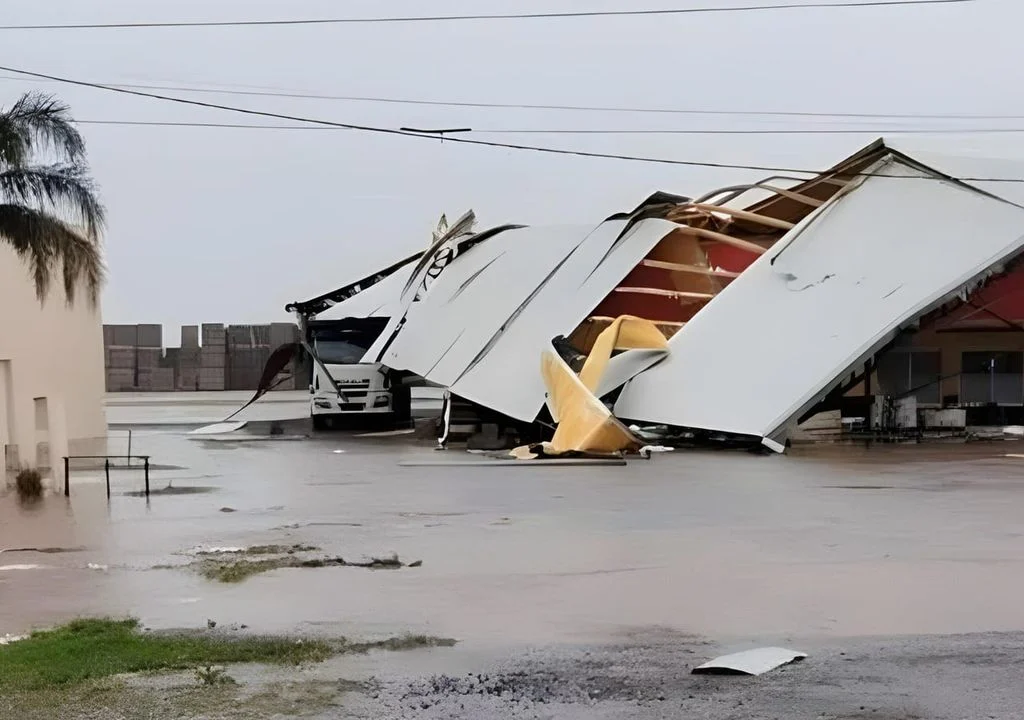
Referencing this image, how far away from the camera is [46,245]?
16.5 meters

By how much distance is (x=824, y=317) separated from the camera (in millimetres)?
24172

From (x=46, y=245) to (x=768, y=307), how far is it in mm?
14863

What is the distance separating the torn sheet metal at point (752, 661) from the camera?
692 centimetres

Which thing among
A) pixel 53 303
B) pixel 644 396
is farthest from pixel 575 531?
pixel 53 303

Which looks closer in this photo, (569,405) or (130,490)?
(130,490)

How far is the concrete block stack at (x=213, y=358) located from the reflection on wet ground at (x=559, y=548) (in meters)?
36.4

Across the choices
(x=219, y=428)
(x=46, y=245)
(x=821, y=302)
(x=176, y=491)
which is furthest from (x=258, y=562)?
(x=219, y=428)

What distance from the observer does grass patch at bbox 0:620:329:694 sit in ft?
22.2

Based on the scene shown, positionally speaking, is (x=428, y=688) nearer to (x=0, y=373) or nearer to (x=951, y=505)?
(x=951, y=505)

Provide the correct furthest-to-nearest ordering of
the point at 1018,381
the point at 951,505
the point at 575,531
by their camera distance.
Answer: the point at 1018,381
the point at 951,505
the point at 575,531

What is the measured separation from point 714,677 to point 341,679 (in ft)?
6.93

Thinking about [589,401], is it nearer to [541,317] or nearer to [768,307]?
[768,307]

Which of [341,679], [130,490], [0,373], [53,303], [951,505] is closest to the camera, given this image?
[341,679]

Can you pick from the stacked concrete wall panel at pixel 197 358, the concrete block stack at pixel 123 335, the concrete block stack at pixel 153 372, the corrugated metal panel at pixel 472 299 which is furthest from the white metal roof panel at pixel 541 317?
the concrete block stack at pixel 123 335
